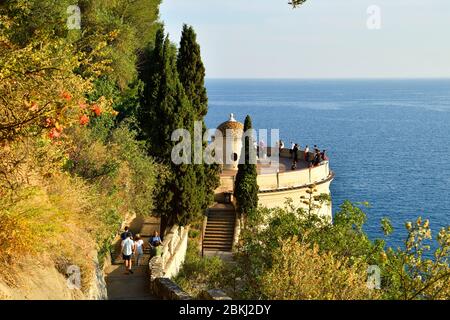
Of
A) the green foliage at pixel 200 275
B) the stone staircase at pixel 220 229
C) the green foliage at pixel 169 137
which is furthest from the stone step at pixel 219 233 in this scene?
the green foliage at pixel 200 275

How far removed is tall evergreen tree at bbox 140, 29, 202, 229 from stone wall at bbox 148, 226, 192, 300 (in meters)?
0.95

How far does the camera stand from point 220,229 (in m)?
29.7

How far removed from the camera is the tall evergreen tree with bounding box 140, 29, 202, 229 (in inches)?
998

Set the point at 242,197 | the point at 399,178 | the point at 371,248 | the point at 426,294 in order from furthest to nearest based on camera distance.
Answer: the point at 399,178 → the point at 242,197 → the point at 371,248 → the point at 426,294

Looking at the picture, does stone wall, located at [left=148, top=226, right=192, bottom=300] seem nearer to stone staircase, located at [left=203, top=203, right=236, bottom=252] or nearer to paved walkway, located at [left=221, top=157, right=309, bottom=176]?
stone staircase, located at [left=203, top=203, right=236, bottom=252]

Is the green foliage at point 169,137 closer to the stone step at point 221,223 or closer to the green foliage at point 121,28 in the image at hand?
the stone step at point 221,223

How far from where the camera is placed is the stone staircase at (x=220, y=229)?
28.6m

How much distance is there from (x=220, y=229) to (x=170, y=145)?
643 cm

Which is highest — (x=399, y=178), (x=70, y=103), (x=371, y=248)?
(x=70, y=103)

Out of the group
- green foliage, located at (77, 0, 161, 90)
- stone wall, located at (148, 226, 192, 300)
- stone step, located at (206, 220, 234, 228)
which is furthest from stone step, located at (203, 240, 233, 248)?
green foliage, located at (77, 0, 161, 90)

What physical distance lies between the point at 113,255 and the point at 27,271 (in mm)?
10635
